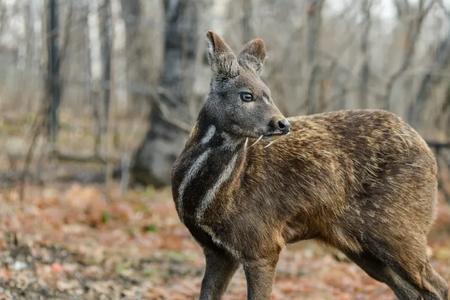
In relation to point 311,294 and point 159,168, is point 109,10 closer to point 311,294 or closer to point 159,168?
point 159,168

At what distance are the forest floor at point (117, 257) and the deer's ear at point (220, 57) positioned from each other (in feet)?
10.3

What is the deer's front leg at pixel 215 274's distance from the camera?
6449 mm

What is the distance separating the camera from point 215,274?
6.48 m

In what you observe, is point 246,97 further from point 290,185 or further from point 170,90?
point 170,90

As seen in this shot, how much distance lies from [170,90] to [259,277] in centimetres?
1088

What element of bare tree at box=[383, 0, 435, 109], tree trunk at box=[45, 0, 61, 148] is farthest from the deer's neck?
tree trunk at box=[45, 0, 61, 148]

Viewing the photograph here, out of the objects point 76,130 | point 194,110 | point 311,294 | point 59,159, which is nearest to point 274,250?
point 311,294

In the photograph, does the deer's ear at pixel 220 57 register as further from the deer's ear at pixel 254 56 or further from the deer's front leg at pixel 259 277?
the deer's front leg at pixel 259 277

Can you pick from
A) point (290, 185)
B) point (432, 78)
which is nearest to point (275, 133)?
point (290, 185)

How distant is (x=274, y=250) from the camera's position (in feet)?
20.2

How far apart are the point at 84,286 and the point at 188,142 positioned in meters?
2.94

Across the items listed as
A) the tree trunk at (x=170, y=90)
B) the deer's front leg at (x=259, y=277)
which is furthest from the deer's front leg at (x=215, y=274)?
the tree trunk at (x=170, y=90)

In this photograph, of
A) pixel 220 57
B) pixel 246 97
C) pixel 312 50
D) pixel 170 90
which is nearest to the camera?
pixel 246 97

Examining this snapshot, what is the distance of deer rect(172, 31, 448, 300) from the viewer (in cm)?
606
